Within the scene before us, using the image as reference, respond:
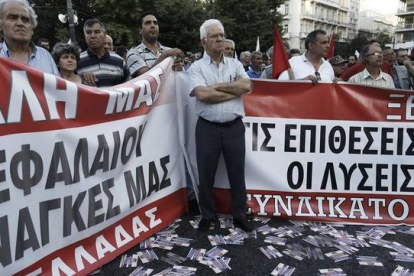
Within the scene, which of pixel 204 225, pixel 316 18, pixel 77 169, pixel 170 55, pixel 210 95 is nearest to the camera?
pixel 77 169

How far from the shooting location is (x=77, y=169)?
2695 millimetres

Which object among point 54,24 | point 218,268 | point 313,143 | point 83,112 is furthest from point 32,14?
point 54,24

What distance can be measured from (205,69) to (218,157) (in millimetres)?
835

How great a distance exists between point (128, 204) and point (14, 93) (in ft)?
4.33

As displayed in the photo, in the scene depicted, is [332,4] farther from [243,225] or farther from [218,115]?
[243,225]

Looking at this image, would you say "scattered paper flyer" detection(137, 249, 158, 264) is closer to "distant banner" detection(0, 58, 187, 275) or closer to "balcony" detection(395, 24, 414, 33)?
"distant banner" detection(0, 58, 187, 275)

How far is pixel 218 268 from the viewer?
9.30 ft

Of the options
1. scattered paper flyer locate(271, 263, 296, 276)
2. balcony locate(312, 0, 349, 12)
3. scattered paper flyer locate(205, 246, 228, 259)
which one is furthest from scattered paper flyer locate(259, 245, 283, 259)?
balcony locate(312, 0, 349, 12)

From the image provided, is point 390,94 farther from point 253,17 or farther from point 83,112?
point 253,17

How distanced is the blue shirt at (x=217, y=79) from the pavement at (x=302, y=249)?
110 cm

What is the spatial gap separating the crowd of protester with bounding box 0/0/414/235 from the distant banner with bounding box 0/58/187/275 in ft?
1.33

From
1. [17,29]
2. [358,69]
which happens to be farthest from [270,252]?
[358,69]

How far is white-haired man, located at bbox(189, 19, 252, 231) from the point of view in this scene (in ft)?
11.0

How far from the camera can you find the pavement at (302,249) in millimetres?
2822
